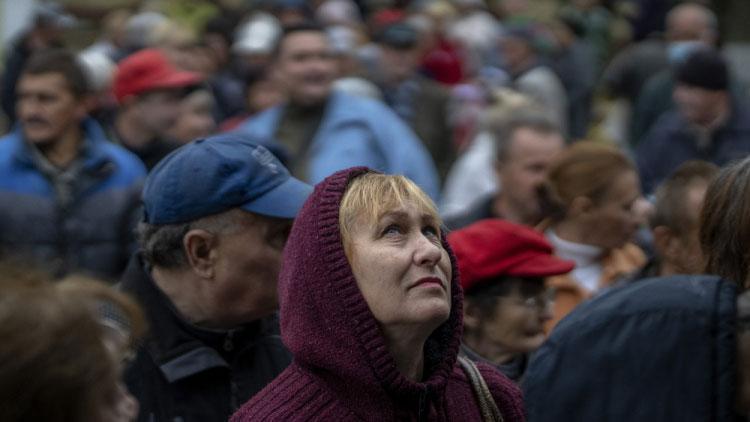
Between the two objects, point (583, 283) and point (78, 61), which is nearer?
point (583, 283)

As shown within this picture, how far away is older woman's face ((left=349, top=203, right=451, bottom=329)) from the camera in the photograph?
3303 millimetres

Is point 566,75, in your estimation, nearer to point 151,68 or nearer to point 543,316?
point 151,68

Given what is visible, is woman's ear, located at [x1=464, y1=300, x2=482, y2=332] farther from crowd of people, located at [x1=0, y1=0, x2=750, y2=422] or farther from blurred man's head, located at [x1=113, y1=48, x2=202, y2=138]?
blurred man's head, located at [x1=113, y1=48, x2=202, y2=138]

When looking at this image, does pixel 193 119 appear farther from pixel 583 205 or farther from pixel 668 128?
pixel 668 128

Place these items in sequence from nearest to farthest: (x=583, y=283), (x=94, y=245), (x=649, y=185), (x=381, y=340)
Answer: (x=381, y=340)
(x=583, y=283)
(x=94, y=245)
(x=649, y=185)

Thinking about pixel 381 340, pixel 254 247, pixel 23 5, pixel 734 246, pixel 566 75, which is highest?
pixel 734 246

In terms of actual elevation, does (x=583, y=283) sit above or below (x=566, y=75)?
above

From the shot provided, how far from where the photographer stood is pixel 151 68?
8156mm

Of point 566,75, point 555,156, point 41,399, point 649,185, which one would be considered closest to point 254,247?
point 41,399

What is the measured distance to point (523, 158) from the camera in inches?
266

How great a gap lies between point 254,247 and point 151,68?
4376 mm

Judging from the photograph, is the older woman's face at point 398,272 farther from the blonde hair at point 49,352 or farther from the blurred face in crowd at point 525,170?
the blurred face in crowd at point 525,170

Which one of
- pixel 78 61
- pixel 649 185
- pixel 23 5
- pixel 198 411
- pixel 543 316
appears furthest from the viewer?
pixel 23 5

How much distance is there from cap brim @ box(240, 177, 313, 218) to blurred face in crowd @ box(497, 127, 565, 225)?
2609 millimetres
